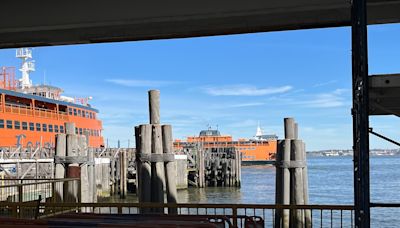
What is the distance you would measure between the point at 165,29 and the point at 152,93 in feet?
25.9

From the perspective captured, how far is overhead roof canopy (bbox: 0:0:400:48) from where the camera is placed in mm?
7305

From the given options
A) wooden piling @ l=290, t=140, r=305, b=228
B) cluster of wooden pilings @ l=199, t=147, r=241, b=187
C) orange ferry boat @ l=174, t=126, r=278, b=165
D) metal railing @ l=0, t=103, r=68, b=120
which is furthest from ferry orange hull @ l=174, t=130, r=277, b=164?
wooden piling @ l=290, t=140, r=305, b=228

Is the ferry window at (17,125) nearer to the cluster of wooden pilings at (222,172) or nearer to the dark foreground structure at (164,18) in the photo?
the cluster of wooden pilings at (222,172)

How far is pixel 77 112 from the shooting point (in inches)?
2763

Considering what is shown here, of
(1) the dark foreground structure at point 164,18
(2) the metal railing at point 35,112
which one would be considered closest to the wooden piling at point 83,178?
(1) the dark foreground structure at point 164,18

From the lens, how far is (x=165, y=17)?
777cm

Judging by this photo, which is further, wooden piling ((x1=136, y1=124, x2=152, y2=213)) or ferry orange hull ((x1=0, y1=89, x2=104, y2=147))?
ferry orange hull ((x1=0, y1=89, x2=104, y2=147))

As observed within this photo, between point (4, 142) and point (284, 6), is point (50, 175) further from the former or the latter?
point (284, 6)

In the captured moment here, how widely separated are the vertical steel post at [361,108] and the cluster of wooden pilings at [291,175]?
42.1 feet

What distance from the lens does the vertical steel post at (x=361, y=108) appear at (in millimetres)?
4348

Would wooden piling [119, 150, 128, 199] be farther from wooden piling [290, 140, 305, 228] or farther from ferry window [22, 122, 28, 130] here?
wooden piling [290, 140, 305, 228]

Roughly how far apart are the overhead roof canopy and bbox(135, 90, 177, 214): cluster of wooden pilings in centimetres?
718

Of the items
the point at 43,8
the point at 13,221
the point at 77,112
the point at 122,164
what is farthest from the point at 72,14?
the point at 77,112

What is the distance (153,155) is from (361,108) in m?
11.5
